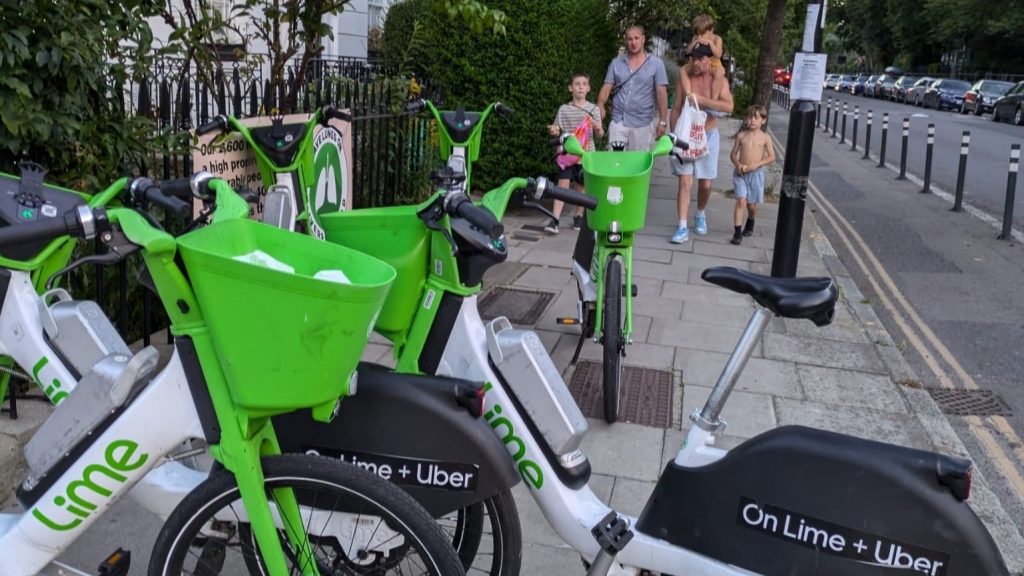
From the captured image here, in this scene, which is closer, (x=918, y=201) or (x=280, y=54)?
(x=280, y=54)

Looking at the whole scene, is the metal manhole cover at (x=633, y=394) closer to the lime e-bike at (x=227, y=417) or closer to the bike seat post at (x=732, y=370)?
the bike seat post at (x=732, y=370)

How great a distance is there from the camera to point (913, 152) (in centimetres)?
2062

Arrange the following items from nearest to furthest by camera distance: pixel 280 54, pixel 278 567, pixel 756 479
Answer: pixel 278 567 < pixel 756 479 < pixel 280 54

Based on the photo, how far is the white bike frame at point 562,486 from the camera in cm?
267

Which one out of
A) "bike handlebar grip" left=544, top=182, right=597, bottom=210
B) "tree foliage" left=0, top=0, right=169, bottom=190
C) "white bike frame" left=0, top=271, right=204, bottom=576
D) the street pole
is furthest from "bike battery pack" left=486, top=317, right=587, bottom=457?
the street pole

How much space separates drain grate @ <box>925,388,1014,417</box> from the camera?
5520mm

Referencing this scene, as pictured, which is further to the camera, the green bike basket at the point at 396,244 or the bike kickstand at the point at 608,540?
the green bike basket at the point at 396,244

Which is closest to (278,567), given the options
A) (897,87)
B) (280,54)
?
(280,54)

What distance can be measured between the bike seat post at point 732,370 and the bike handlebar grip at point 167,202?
4.83 ft

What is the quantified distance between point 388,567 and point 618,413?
7.81 feet

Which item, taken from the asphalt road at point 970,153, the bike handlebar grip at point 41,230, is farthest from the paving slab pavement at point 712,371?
the asphalt road at point 970,153

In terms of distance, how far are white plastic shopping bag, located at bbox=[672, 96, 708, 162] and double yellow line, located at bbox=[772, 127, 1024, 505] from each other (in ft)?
6.74

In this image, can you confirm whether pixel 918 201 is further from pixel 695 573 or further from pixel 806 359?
pixel 695 573

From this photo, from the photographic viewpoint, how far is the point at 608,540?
2688mm
